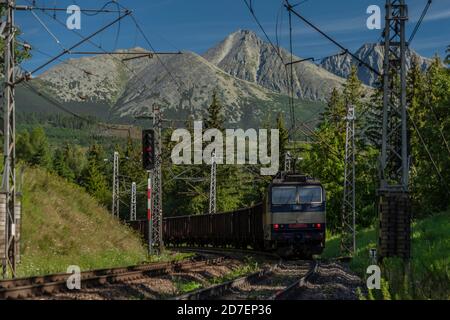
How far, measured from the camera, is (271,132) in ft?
279

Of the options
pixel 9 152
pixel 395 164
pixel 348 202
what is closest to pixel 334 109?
pixel 348 202

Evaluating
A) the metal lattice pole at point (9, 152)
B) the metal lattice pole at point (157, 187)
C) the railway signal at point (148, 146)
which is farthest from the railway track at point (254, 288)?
the metal lattice pole at point (157, 187)

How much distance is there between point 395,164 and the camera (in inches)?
754

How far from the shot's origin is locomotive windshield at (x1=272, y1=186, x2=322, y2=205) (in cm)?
2880

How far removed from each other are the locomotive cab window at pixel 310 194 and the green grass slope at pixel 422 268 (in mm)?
4138

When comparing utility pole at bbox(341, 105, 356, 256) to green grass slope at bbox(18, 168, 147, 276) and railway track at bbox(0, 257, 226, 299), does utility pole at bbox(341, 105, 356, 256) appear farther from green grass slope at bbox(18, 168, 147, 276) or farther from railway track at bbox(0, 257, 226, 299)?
railway track at bbox(0, 257, 226, 299)

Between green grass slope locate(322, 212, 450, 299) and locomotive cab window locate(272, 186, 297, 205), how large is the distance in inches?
187

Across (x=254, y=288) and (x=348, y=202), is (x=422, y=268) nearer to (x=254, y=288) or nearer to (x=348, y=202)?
(x=254, y=288)

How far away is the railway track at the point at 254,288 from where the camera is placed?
12.1 m

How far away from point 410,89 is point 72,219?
181 feet

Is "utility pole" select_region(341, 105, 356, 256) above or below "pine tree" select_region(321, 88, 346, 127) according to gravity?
below
